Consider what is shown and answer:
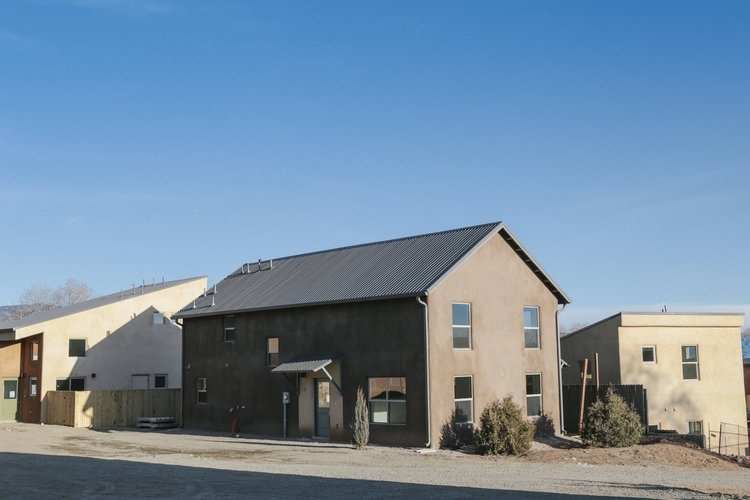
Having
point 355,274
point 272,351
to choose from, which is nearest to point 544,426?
point 355,274

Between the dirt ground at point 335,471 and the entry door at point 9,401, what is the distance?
1135 cm

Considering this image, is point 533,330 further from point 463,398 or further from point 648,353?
point 648,353

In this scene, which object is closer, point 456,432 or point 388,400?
point 456,432

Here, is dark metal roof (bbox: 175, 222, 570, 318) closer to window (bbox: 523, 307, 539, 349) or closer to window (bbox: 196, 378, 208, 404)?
window (bbox: 523, 307, 539, 349)

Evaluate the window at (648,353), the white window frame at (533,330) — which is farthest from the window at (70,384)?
the window at (648,353)

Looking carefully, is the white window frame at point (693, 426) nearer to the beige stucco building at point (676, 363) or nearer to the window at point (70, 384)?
the beige stucco building at point (676, 363)

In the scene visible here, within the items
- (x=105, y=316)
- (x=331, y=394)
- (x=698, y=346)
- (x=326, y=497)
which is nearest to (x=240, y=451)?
(x=331, y=394)

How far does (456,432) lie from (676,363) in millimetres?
16228

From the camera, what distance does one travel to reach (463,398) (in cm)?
2794

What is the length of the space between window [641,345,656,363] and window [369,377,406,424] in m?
15.6

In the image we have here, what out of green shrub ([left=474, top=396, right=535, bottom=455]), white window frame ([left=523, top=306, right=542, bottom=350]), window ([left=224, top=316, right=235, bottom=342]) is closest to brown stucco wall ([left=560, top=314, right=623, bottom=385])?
white window frame ([left=523, top=306, right=542, bottom=350])

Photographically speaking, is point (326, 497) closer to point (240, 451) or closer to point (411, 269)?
point (240, 451)

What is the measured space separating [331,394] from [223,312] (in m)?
6.93

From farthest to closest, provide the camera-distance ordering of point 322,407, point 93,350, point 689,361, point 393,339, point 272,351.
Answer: point 93,350, point 689,361, point 272,351, point 322,407, point 393,339
